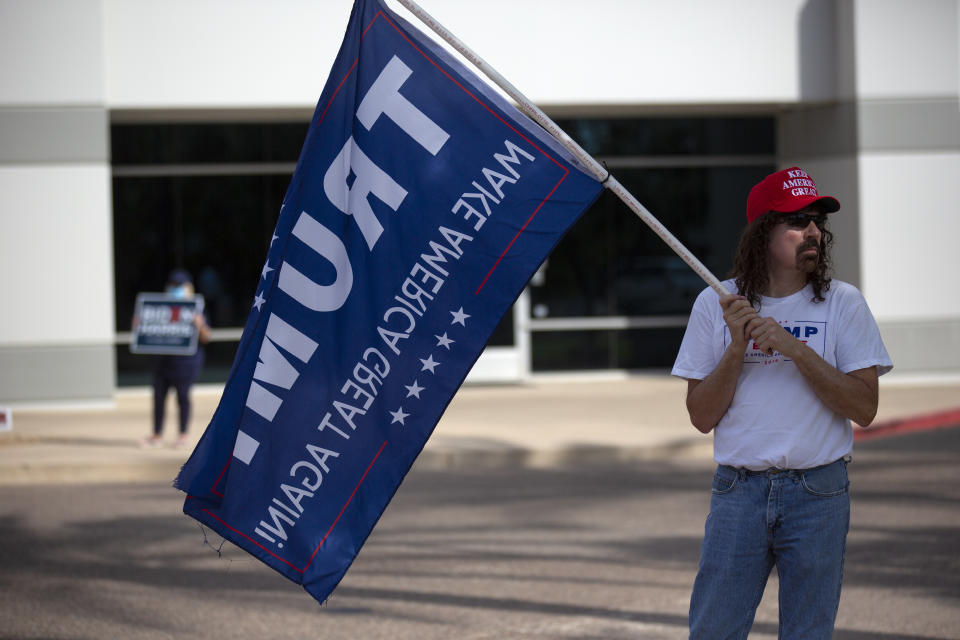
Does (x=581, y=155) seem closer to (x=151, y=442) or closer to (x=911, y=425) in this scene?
(x=151, y=442)

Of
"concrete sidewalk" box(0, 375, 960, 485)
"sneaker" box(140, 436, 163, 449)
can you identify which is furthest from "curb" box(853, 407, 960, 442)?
"sneaker" box(140, 436, 163, 449)

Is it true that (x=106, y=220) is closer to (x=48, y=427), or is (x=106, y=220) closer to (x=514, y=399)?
(x=48, y=427)

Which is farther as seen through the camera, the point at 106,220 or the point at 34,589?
the point at 106,220

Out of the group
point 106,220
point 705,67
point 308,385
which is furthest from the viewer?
point 705,67

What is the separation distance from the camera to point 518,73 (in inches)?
677

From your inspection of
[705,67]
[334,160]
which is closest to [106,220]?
[705,67]

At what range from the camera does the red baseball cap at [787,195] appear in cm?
348

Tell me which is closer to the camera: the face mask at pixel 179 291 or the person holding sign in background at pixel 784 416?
the person holding sign in background at pixel 784 416

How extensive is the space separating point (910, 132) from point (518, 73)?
234 inches

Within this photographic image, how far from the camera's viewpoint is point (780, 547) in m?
3.51

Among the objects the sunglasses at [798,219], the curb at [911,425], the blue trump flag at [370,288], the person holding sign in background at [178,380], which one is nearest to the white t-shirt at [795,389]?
the sunglasses at [798,219]

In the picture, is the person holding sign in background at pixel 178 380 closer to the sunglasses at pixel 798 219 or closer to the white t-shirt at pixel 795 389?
the white t-shirt at pixel 795 389

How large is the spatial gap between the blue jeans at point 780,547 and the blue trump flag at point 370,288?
96 cm

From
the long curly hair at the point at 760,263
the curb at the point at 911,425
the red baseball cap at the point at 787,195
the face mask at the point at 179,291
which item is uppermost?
the red baseball cap at the point at 787,195
